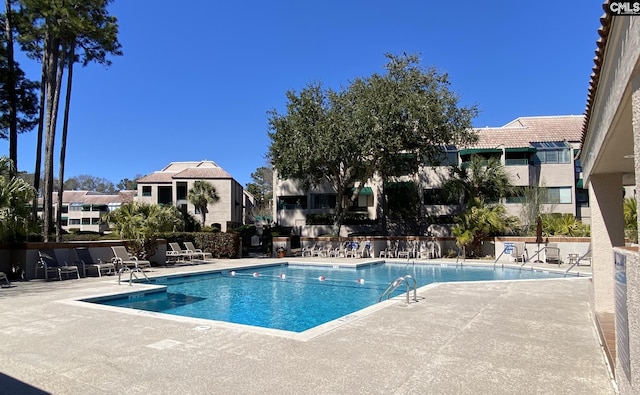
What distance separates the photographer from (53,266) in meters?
15.6

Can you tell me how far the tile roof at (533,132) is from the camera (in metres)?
36.7

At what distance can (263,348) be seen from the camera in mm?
6215

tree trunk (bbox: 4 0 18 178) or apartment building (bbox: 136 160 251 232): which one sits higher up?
tree trunk (bbox: 4 0 18 178)

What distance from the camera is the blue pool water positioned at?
11469mm

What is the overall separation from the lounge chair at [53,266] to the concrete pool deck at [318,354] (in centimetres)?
627

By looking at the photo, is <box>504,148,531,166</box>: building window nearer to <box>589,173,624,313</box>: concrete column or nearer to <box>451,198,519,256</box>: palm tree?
<box>451,198,519,256</box>: palm tree

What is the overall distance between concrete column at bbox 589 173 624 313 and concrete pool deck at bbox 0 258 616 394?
2.16 ft

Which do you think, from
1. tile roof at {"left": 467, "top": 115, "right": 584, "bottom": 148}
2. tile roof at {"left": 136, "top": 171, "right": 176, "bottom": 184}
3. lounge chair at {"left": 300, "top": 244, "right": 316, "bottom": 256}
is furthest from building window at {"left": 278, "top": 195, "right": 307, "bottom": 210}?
tile roof at {"left": 136, "top": 171, "right": 176, "bottom": 184}

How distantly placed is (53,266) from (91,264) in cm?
155

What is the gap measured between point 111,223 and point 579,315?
18.6 meters

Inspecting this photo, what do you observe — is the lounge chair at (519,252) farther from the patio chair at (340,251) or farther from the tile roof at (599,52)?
the tile roof at (599,52)

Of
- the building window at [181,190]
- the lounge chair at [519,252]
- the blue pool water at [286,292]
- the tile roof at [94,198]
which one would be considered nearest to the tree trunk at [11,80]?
the blue pool water at [286,292]

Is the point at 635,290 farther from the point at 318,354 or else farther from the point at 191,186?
the point at 191,186

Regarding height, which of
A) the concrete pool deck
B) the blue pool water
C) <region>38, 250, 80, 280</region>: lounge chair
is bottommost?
the blue pool water
